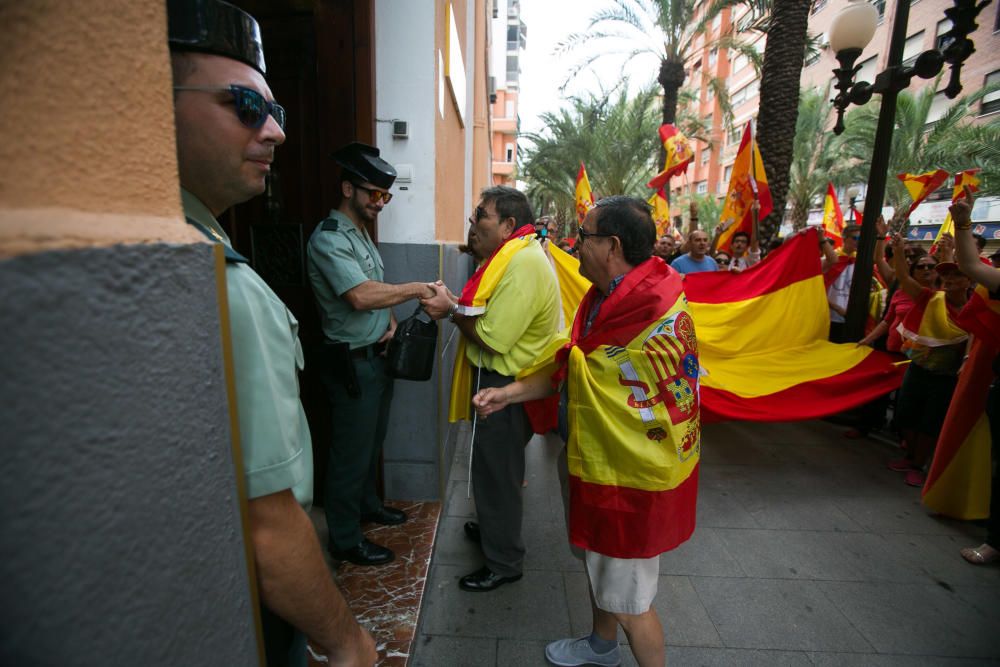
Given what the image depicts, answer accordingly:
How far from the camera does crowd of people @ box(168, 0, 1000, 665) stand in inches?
36.3

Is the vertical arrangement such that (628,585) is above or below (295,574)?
below

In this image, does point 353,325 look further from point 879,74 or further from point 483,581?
point 879,74

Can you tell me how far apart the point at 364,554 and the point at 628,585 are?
1.63 meters

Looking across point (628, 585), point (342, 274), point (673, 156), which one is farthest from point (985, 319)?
point (673, 156)

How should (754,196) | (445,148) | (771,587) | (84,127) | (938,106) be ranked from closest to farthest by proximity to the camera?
(84,127)
(771,587)
(445,148)
(754,196)
(938,106)

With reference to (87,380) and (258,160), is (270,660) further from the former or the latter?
(258,160)

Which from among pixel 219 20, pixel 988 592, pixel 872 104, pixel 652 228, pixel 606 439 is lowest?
pixel 988 592

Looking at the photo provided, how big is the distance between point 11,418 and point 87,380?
0.08 m

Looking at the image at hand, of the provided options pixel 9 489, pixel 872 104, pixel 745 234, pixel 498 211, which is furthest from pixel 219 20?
pixel 872 104

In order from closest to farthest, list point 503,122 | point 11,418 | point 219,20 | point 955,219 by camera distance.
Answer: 1. point 11,418
2. point 219,20
3. point 955,219
4. point 503,122

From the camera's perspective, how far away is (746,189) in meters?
6.92

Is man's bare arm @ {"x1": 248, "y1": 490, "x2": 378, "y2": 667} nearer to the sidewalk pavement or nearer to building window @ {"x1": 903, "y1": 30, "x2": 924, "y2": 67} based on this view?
the sidewalk pavement

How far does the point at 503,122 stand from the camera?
2018 inches

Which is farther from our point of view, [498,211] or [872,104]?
[872,104]
